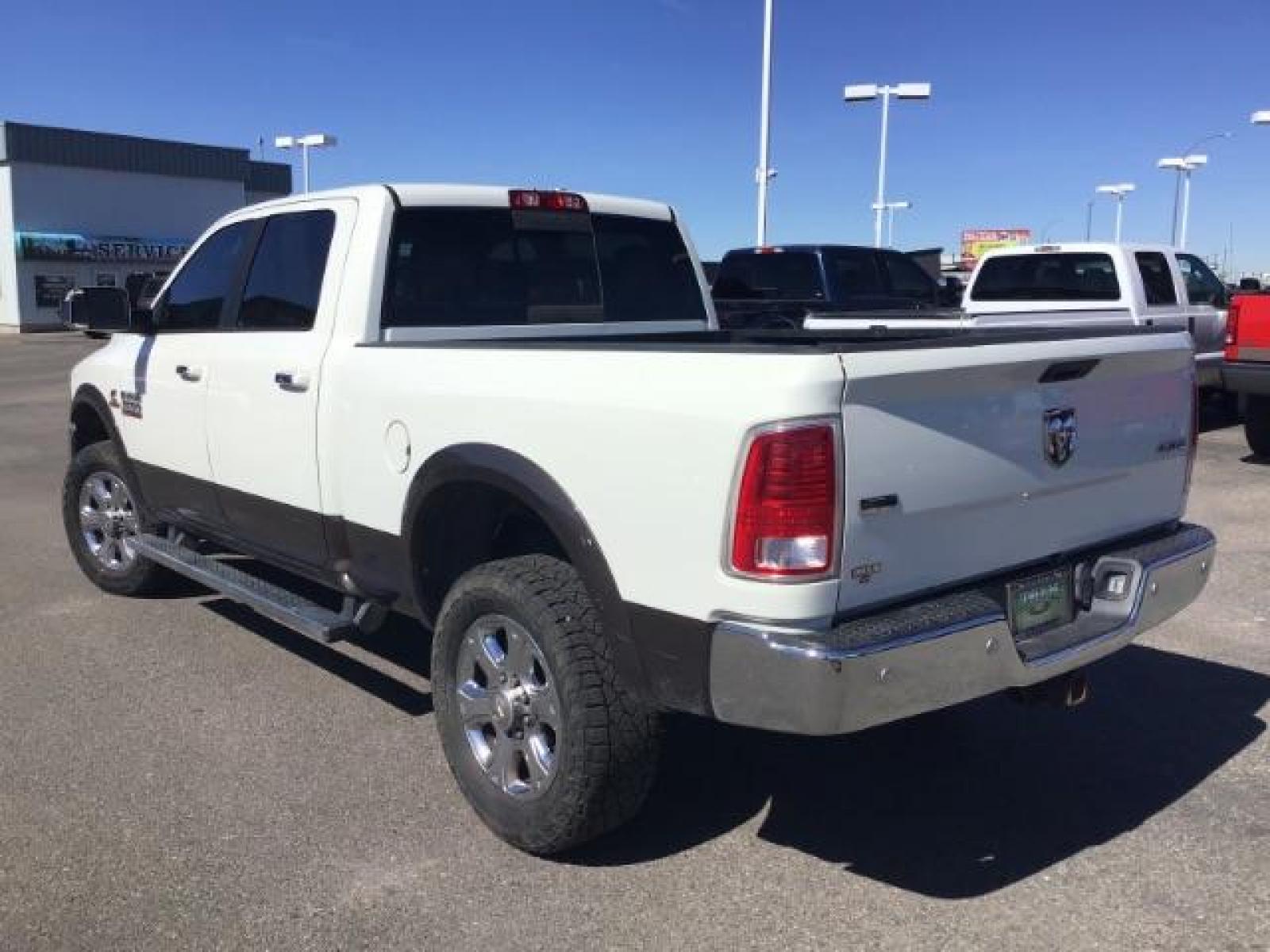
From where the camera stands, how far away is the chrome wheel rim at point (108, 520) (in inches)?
239

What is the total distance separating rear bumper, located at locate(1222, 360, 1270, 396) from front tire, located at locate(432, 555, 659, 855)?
336 inches

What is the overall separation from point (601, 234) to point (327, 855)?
2.81 meters

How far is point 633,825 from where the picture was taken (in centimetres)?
368

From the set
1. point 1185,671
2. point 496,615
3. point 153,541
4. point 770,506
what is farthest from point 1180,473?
point 153,541

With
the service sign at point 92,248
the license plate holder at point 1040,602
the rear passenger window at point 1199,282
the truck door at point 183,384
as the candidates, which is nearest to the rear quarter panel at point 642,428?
the license plate holder at point 1040,602

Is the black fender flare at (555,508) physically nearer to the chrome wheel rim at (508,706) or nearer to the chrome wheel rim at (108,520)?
the chrome wheel rim at (508,706)

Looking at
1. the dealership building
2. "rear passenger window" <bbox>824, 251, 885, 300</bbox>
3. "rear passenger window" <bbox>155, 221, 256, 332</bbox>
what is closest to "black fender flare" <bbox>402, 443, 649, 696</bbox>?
"rear passenger window" <bbox>155, 221, 256, 332</bbox>

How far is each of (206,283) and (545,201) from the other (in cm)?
172

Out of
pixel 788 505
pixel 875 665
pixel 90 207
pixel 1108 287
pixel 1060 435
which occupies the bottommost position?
pixel 875 665

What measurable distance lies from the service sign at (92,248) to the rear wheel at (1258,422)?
34716 mm

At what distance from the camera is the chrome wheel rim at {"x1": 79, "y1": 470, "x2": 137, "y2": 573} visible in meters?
6.08

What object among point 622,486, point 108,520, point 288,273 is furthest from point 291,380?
point 108,520

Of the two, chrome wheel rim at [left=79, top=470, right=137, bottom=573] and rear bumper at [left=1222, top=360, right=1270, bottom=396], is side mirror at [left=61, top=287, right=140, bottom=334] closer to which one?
chrome wheel rim at [left=79, top=470, right=137, bottom=573]

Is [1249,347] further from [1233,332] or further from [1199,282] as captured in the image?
[1199,282]
